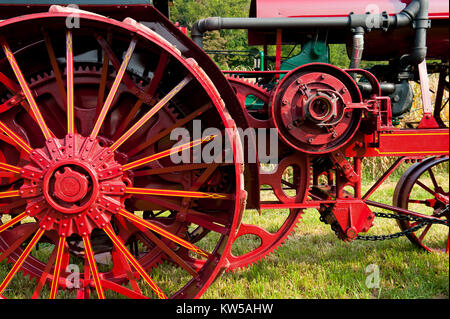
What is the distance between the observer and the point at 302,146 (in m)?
2.60

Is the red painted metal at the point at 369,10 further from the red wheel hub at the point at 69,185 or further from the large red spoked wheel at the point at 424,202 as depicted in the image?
the red wheel hub at the point at 69,185

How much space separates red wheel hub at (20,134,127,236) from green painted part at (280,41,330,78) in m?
1.73

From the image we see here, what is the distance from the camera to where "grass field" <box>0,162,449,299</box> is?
259 centimetres

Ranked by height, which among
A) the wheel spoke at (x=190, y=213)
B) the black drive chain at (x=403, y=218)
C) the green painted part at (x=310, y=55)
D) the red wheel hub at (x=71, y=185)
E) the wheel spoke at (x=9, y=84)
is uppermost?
the green painted part at (x=310, y=55)

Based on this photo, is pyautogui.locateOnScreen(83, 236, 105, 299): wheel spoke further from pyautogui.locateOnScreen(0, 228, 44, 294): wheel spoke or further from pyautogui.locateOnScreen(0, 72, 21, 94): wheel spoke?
pyautogui.locateOnScreen(0, 72, 21, 94): wheel spoke

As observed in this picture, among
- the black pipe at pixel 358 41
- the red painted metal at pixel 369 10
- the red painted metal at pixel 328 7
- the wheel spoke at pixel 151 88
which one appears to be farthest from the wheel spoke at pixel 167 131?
the black pipe at pixel 358 41

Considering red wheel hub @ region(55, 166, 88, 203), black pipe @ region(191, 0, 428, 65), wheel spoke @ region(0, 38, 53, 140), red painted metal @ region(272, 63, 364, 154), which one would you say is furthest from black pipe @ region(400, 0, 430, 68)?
wheel spoke @ region(0, 38, 53, 140)

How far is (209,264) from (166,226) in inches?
19.7

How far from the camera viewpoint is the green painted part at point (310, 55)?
2865 millimetres

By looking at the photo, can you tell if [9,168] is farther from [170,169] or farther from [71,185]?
[170,169]

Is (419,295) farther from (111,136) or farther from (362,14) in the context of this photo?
(111,136)

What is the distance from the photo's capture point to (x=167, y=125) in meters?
2.46

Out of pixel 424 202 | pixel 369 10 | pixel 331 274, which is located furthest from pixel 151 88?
pixel 424 202

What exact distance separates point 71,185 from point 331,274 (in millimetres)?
2151
